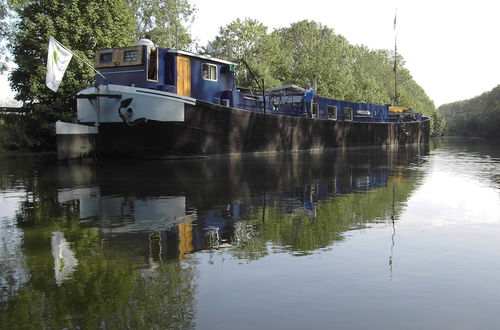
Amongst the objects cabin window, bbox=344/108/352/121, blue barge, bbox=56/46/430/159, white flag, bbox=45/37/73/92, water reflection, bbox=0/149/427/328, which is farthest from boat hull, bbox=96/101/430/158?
water reflection, bbox=0/149/427/328

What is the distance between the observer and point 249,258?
552cm

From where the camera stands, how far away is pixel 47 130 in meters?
25.7

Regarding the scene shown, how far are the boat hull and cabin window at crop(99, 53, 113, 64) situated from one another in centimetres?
258

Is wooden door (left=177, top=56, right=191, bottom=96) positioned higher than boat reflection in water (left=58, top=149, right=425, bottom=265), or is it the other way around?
wooden door (left=177, top=56, right=191, bottom=96)

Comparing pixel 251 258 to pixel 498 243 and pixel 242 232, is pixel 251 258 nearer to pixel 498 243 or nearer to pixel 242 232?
pixel 242 232

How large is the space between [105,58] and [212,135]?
5.10 metres

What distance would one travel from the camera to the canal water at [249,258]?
13.0 ft

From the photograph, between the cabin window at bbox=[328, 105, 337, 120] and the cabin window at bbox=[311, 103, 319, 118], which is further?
the cabin window at bbox=[328, 105, 337, 120]

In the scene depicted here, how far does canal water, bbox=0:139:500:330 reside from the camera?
13.0 ft

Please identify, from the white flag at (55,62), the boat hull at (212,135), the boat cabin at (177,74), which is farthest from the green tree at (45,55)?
the white flag at (55,62)

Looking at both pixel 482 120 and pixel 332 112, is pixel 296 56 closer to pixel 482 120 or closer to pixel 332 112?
pixel 332 112

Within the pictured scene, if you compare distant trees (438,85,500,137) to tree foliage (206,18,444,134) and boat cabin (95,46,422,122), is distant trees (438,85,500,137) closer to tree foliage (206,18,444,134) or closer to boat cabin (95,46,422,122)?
tree foliage (206,18,444,134)

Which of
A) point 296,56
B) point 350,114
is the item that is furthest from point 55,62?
point 296,56

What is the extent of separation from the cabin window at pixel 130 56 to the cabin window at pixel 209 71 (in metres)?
2.89
